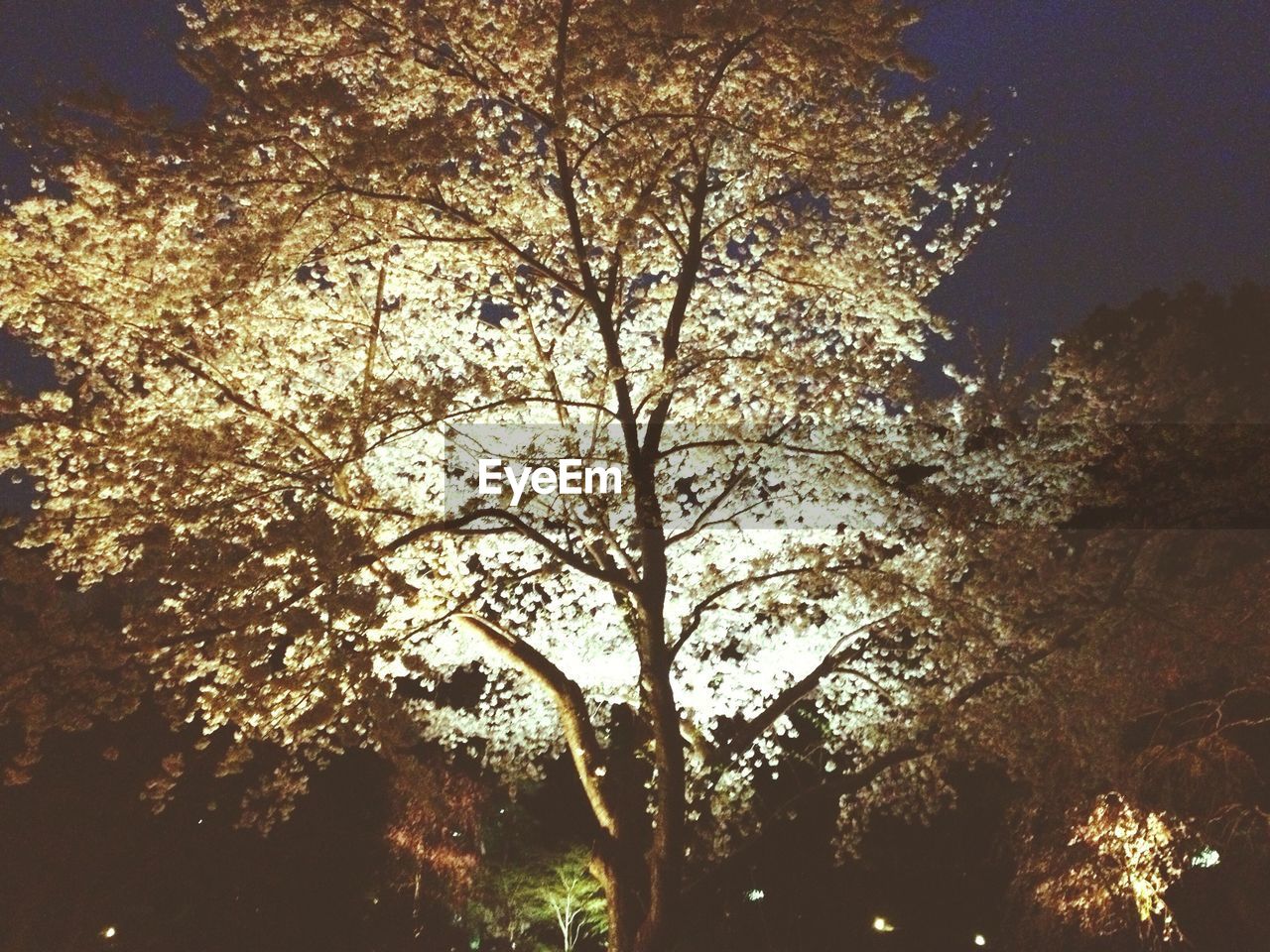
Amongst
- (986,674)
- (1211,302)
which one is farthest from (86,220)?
(1211,302)

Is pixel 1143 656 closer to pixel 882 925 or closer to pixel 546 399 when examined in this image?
pixel 546 399

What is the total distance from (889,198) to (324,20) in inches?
170

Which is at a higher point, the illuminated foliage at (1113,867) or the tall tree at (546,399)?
the tall tree at (546,399)

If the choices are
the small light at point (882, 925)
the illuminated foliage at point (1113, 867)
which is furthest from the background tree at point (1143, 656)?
the small light at point (882, 925)

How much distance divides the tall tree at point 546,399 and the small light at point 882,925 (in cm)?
751

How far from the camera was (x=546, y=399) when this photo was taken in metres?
6.32

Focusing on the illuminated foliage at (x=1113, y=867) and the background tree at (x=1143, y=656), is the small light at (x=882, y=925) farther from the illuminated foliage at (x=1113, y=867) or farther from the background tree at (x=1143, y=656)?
the illuminated foliage at (x=1113, y=867)

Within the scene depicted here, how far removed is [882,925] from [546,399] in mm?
13170

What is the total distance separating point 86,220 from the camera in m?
6.60

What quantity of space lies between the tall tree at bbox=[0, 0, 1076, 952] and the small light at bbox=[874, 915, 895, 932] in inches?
296

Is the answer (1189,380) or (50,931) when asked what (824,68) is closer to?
(1189,380)

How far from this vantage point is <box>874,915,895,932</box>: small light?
627 inches

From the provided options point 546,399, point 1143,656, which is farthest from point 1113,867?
point 546,399

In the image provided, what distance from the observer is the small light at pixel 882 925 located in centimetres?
1591
